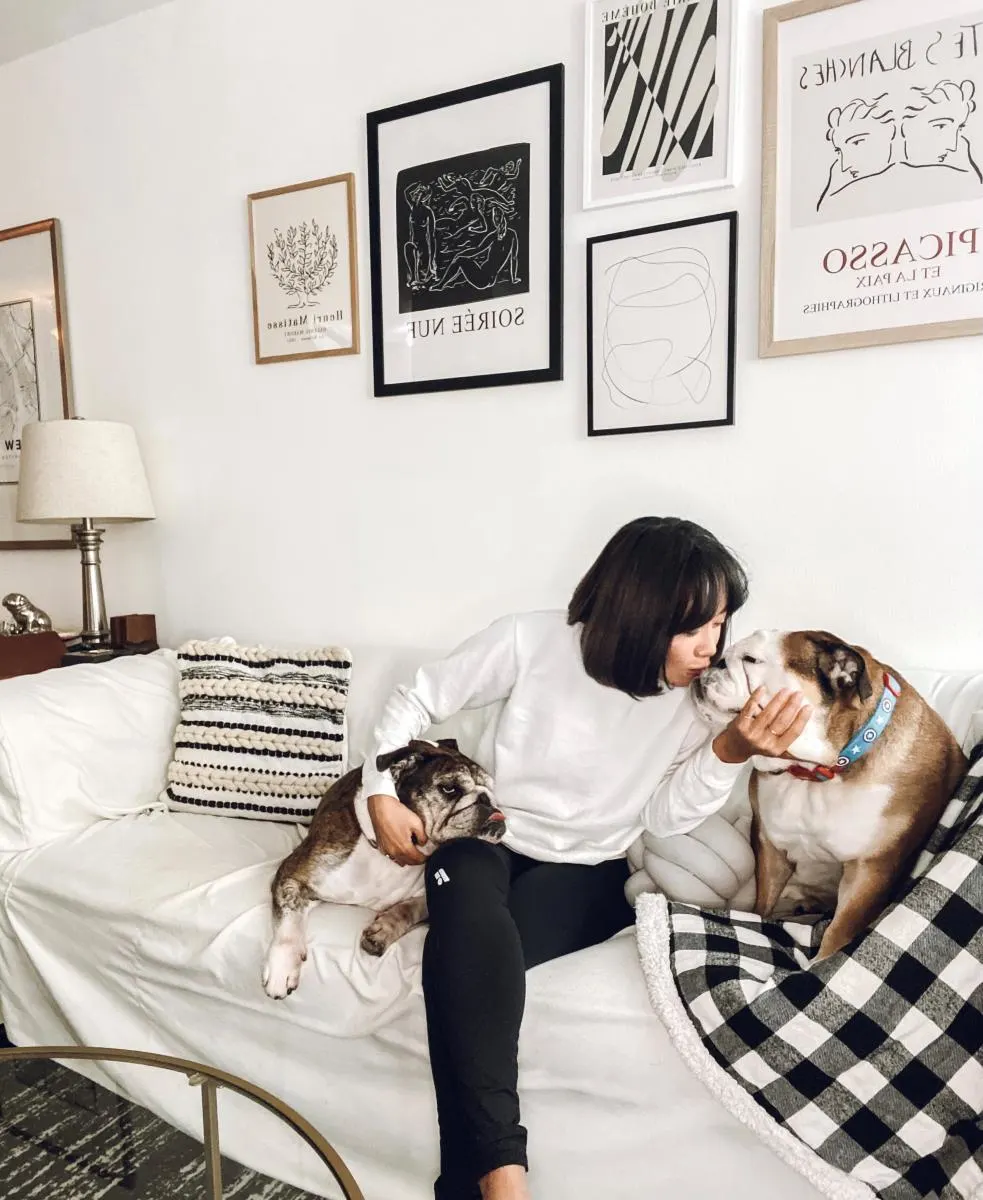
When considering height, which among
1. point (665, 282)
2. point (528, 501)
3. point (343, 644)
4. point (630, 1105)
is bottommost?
point (630, 1105)

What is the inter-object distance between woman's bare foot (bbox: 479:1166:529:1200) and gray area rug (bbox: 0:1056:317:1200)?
0.24m

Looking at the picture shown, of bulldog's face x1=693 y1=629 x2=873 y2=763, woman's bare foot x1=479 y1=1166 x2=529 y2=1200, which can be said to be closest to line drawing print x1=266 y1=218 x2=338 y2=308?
bulldog's face x1=693 y1=629 x2=873 y2=763

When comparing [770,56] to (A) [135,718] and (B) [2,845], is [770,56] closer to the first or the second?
(A) [135,718]

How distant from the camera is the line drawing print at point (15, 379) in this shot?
2719 millimetres

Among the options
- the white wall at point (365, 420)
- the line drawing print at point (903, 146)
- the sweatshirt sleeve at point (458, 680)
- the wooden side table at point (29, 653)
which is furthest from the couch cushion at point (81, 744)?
the line drawing print at point (903, 146)

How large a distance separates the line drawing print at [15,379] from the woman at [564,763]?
1.99m

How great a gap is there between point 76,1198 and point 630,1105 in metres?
0.68

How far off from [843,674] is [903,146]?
1035 millimetres

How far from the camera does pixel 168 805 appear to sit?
1.99 meters

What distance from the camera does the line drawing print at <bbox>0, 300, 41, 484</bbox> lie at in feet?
8.92

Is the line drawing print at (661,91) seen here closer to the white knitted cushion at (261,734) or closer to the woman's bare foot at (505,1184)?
the white knitted cushion at (261,734)

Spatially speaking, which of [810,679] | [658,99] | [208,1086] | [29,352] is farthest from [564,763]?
[29,352]

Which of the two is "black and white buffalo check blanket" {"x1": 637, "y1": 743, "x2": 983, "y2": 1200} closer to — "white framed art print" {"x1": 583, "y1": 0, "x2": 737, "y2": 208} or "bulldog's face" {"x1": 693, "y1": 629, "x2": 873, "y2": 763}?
"bulldog's face" {"x1": 693, "y1": 629, "x2": 873, "y2": 763}

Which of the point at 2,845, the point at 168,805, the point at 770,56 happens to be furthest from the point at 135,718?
the point at 770,56
